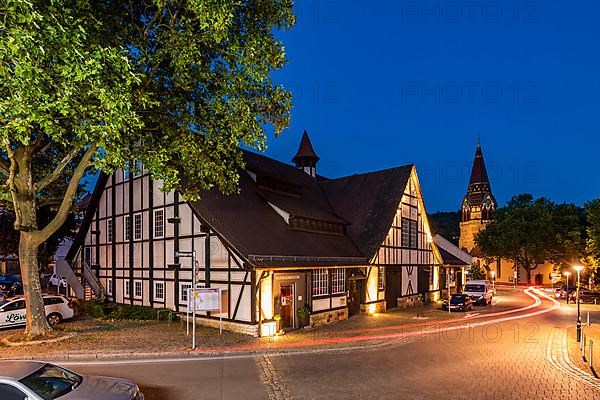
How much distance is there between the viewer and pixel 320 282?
855 inches

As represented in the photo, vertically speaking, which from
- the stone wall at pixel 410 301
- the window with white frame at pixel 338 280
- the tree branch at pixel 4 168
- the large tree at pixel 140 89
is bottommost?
the stone wall at pixel 410 301

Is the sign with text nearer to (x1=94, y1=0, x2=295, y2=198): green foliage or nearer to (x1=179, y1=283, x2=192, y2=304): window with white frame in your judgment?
(x1=94, y1=0, x2=295, y2=198): green foliage

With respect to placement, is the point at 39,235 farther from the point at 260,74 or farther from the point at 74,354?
the point at 260,74

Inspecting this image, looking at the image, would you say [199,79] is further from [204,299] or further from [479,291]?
[479,291]

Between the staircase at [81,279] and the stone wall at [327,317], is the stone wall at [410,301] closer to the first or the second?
the stone wall at [327,317]

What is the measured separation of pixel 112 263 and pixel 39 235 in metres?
10.5

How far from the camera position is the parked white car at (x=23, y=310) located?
63.4 feet

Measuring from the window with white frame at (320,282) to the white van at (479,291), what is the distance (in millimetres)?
15760

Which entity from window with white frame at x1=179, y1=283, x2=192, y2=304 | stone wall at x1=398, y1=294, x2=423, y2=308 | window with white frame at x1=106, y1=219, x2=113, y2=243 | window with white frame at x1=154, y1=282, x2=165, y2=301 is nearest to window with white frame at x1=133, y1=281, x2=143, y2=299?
window with white frame at x1=154, y1=282, x2=165, y2=301

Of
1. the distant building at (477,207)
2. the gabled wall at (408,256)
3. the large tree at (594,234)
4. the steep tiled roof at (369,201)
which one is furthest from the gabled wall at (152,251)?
the distant building at (477,207)

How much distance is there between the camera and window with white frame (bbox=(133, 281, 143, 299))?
24428 mm

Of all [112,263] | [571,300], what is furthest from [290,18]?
[571,300]

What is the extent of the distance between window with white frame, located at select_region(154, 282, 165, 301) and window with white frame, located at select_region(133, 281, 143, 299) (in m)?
1.65

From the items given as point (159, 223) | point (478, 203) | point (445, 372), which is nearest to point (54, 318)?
point (159, 223)
